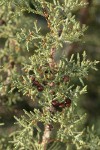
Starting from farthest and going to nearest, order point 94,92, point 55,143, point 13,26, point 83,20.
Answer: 1. point 94,92
2. point 83,20
3. point 13,26
4. point 55,143

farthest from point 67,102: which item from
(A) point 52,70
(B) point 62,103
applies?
(A) point 52,70

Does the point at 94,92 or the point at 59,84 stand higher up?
the point at 94,92

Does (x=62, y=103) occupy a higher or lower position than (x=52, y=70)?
lower

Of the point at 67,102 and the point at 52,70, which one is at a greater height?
the point at 52,70

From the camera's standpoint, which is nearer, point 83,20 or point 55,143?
point 55,143

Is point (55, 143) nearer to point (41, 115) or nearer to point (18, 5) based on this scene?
point (41, 115)

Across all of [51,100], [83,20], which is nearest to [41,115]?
[51,100]

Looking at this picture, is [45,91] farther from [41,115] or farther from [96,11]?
[96,11]

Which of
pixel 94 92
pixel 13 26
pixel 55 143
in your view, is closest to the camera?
pixel 55 143

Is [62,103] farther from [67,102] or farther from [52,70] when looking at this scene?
[52,70]

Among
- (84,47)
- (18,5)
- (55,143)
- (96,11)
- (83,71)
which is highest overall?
(96,11)
